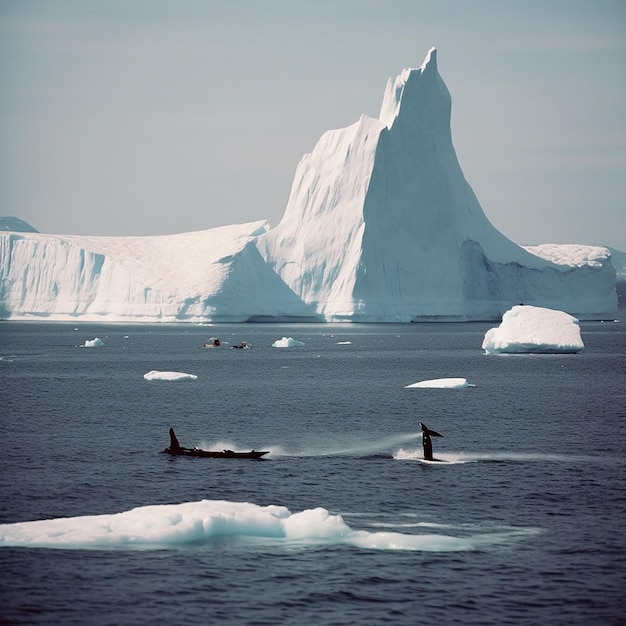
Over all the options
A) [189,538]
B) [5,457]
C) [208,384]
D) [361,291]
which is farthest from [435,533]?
[361,291]

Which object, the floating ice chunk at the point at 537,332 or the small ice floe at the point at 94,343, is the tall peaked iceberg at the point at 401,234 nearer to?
the small ice floe at the point at 94,343

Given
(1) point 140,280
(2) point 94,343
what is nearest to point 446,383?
(2) point 94,343

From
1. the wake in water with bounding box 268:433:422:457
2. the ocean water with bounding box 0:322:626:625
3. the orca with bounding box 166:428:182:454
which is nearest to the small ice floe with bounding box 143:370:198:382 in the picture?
the ocean water with bounding box 0:322:626:625

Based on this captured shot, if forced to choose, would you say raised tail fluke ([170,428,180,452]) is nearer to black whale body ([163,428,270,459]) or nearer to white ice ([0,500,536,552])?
black whale body ([163,428,270,459])

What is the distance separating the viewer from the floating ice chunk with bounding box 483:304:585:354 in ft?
240

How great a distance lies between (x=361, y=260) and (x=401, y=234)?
6.17m

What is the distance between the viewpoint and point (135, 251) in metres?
136

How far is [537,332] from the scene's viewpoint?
74.6m

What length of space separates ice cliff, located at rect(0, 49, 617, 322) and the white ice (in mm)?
95713

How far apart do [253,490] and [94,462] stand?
270 inches

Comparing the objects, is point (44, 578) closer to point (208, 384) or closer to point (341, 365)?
point (208, 384)

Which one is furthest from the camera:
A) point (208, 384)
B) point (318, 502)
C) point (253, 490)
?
point (208, 384)

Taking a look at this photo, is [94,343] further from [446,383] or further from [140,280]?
[446,383]

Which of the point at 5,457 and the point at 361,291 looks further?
the point at 361,291
